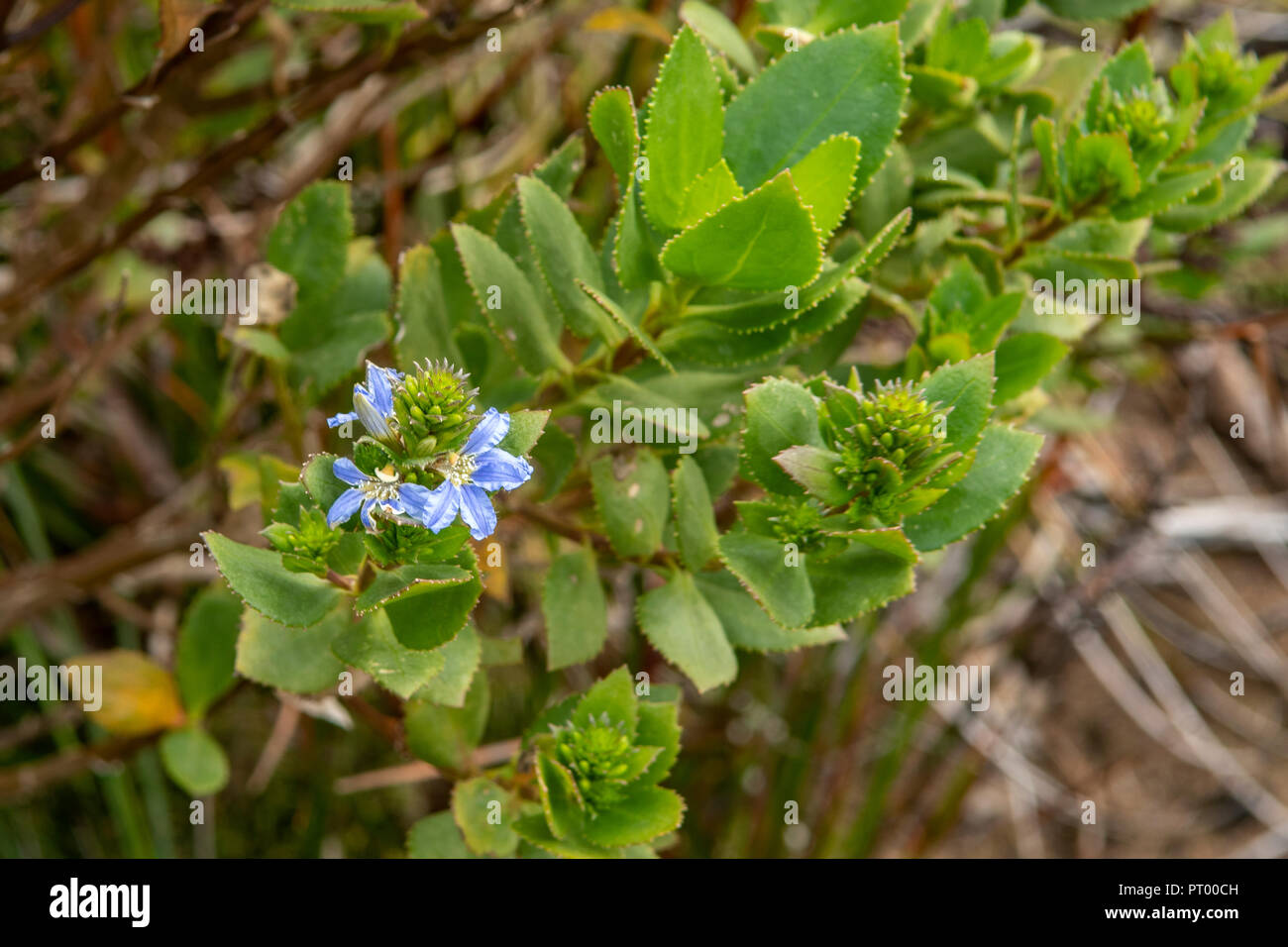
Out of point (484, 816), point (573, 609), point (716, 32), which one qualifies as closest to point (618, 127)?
point (716, 32)

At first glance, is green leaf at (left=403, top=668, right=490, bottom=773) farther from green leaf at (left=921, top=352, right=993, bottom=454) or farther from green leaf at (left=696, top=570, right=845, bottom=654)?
green leaf at (left=921, top=352, right=993, bottom=454)

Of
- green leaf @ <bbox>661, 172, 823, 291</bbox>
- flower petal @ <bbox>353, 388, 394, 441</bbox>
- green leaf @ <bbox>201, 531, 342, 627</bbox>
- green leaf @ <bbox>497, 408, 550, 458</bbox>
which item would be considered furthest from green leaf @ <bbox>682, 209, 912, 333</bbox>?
green leaf @ <bbox>201, 531, 342, 627</bbox>

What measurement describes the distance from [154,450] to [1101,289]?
80.9 inches

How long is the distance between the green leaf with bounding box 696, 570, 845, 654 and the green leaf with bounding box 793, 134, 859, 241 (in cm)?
41

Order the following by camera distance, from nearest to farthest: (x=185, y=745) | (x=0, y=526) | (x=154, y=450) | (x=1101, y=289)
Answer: (x=1101, y=289) → (x=185, y=745) → (x=0, y=526) → (x=154, y=450)

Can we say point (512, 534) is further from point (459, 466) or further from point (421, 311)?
point (459, 466)

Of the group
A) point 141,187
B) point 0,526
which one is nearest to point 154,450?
point 0,526

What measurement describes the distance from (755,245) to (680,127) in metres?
0.15

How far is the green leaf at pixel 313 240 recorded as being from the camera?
136 centimetres

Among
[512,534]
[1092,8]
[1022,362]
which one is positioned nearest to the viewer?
[1022,362]

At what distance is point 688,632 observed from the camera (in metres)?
1.14

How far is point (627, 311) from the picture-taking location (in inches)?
46.1

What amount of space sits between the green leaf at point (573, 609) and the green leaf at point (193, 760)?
698 millimetres

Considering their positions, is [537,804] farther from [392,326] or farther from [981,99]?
[981,99]
